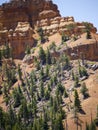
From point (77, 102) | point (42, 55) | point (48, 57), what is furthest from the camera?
point (42, 55)

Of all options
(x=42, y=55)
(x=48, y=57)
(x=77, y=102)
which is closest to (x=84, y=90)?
(x=77, y=102)

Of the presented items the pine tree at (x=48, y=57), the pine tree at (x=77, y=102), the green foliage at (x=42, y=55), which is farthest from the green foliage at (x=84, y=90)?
the green foliage at (x=42, y=55)

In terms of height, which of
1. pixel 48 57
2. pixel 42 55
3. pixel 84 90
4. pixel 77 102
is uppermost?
pixel 42 55

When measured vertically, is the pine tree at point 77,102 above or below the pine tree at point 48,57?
below

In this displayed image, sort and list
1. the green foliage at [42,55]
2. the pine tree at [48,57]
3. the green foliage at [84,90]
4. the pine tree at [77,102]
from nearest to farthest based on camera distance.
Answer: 1. the pine tree at [77,102]
2. the green foliage at [84,90]
3. the pine tree at [48,57]
4. the green foliage at [42,55]

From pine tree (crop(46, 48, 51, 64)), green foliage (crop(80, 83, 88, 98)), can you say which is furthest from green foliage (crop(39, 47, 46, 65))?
green foliage (crop(80, 83, 88, 98))

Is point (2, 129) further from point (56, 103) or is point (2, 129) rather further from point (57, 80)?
point (57, 80)

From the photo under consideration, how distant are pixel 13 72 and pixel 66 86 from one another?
34572mm

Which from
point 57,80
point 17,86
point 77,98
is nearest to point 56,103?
point 77,98

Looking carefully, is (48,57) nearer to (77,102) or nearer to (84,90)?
(84,90)

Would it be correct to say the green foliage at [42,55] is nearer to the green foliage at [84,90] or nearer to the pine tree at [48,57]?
the pine tree at [48,57]

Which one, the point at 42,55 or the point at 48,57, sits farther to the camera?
the point at 42,55

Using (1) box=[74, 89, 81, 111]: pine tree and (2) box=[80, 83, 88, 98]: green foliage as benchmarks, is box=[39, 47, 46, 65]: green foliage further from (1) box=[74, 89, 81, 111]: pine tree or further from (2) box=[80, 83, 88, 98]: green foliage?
(1) box=[74, 89, 81, 111]: pine tree

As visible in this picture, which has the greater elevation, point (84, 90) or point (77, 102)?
point (84, 90)
